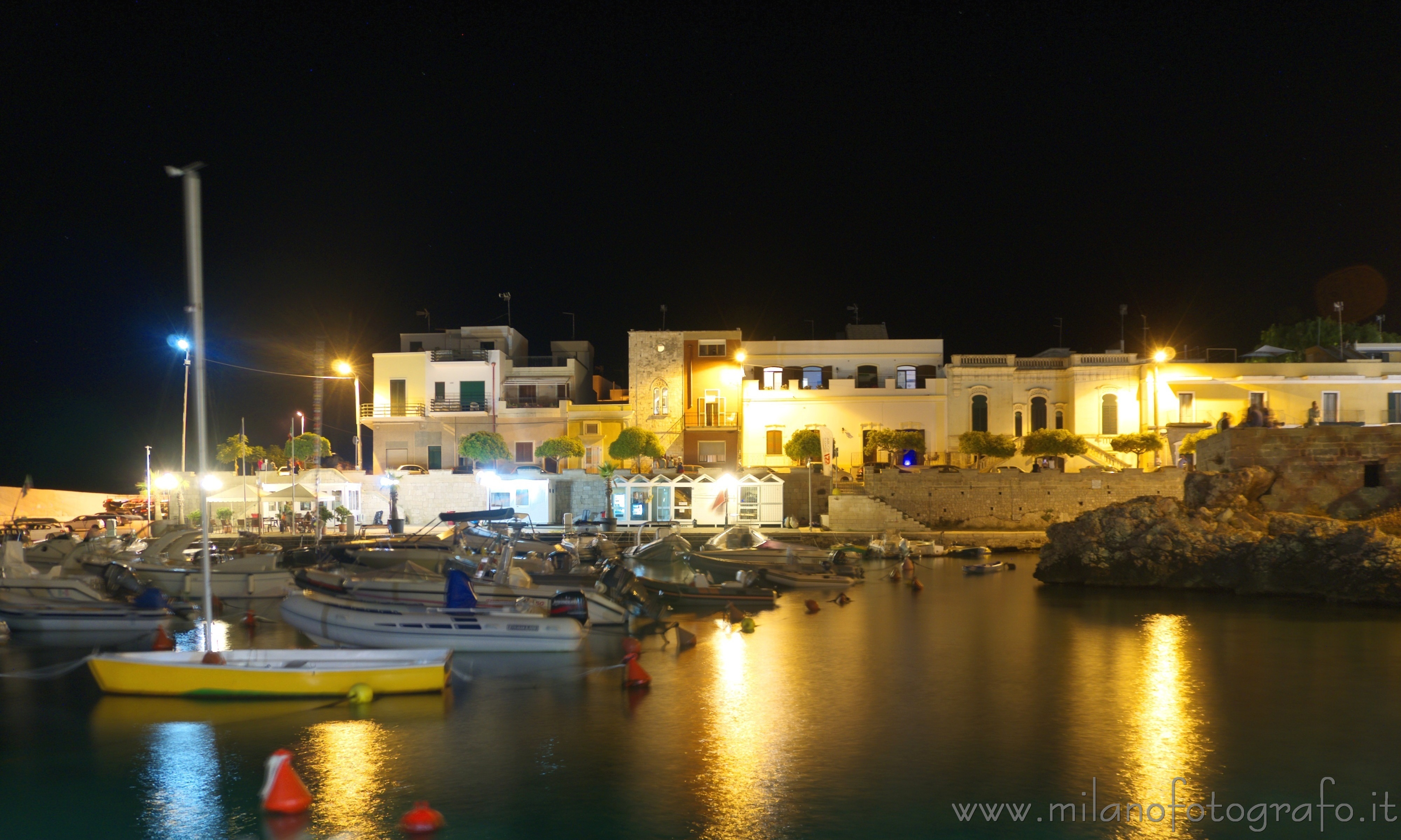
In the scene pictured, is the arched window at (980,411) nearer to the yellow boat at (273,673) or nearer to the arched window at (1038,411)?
the arched window at (1038,411)

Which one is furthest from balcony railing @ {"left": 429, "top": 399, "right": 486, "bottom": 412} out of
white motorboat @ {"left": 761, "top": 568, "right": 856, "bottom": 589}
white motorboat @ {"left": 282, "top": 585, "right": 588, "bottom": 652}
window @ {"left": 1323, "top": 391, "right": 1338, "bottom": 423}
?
window @ {"left": 1323, "top": 391, "right": 1338, "bottom": 423}

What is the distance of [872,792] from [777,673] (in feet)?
17.3

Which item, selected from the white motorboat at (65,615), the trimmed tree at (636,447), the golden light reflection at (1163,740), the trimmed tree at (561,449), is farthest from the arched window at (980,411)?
the white motorboat at (65,615)

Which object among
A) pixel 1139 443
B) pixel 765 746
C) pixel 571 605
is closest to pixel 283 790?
pixel 765 746

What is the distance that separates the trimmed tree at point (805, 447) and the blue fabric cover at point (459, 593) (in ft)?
84.1

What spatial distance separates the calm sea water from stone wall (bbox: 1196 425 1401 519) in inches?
324

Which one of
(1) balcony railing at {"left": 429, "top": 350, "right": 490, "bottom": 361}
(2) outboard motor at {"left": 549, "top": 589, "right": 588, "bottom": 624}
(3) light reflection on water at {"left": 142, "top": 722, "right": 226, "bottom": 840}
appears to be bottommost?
(3) light reflection on water at {"left": 142, "top": 722, "right": 226, "bottom": 840}

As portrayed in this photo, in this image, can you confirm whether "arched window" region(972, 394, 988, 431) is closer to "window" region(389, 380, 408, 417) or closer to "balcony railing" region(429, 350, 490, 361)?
"balcony railing" region(429, 350, 490, 361)

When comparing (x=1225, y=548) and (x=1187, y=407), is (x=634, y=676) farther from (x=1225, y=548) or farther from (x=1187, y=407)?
(x=1187, y=407)

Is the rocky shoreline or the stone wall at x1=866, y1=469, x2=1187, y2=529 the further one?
the stone wall at x1=866, y1=469, x2=1187, y2=529

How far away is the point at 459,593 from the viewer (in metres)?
15.3

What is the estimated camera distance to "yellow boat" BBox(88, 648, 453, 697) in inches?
460

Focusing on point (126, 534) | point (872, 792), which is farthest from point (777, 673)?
point (126, 534)

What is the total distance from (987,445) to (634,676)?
1148 inches
